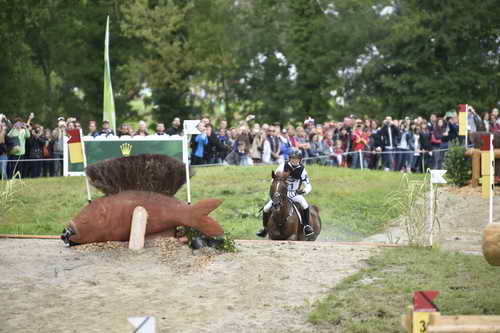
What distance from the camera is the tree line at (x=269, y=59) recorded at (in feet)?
140

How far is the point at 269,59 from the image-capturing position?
2020 inches

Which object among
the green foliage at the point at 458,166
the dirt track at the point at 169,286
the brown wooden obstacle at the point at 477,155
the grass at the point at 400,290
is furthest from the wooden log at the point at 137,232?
the green foliage at the point at 458,166

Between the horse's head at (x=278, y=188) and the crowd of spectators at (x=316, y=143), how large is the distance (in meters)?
8.78

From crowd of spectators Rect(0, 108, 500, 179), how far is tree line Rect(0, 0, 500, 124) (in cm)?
1561

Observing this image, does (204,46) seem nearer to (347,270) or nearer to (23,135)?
(23,135)

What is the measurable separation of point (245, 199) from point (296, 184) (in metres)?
5.61

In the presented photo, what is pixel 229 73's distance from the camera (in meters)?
48.0

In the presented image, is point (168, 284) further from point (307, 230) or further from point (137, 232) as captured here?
point (307, 230)

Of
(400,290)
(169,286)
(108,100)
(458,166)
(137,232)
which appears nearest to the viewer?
(400,290)

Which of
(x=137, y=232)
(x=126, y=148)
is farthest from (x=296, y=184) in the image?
(x=137, y=232)

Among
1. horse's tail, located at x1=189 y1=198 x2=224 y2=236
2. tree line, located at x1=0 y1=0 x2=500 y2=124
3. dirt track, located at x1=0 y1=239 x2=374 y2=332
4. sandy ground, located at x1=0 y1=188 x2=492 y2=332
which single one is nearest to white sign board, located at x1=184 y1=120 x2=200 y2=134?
sandy ground, located at x1=0 y1=188 x2=492 y2=332

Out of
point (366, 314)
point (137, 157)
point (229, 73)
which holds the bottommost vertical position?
point (366, 314)

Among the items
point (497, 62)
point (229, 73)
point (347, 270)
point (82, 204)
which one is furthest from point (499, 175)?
point (229, 73)

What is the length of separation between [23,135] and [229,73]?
2605 cm
